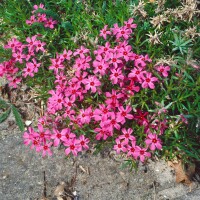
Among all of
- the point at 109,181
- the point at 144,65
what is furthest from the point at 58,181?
the point at 144,65

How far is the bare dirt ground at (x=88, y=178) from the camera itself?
2924 millimetres

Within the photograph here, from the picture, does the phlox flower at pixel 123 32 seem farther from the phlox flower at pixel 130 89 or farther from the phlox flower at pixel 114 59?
the phlox flower at pixel 130 89

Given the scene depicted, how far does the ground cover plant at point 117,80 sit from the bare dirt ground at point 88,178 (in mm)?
153

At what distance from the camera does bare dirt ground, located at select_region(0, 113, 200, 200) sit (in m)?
2.92

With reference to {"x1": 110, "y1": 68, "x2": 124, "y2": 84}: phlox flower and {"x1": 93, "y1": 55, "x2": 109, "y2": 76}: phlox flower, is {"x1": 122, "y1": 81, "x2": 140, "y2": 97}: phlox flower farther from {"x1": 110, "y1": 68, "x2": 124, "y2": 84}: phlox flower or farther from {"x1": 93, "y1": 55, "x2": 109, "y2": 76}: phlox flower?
{"x1": 93, "y1": 55, "x2": 109, "y2": 76}: phlox flower

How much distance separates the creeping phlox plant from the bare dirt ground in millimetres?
206

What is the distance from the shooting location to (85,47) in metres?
3.27

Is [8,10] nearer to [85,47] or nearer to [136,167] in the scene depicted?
[85,47]

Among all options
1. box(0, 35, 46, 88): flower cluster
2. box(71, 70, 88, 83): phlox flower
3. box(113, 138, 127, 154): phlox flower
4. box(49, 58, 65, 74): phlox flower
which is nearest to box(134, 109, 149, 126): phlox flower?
box(113, 138, 127, 154): phlox flower

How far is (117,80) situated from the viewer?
9.25 feet

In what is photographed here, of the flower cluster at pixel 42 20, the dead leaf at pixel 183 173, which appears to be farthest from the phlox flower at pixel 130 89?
the flower cluster at pixel 42 20

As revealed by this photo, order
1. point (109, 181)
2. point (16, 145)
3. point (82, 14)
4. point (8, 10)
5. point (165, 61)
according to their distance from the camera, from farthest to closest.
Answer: point (8, 10) < point (82, 14) < point (16, 145) < point (109, 181) < point (165, 61)

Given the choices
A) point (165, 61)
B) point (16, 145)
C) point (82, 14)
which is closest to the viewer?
point (165, 61)

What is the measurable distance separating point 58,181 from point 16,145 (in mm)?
579
